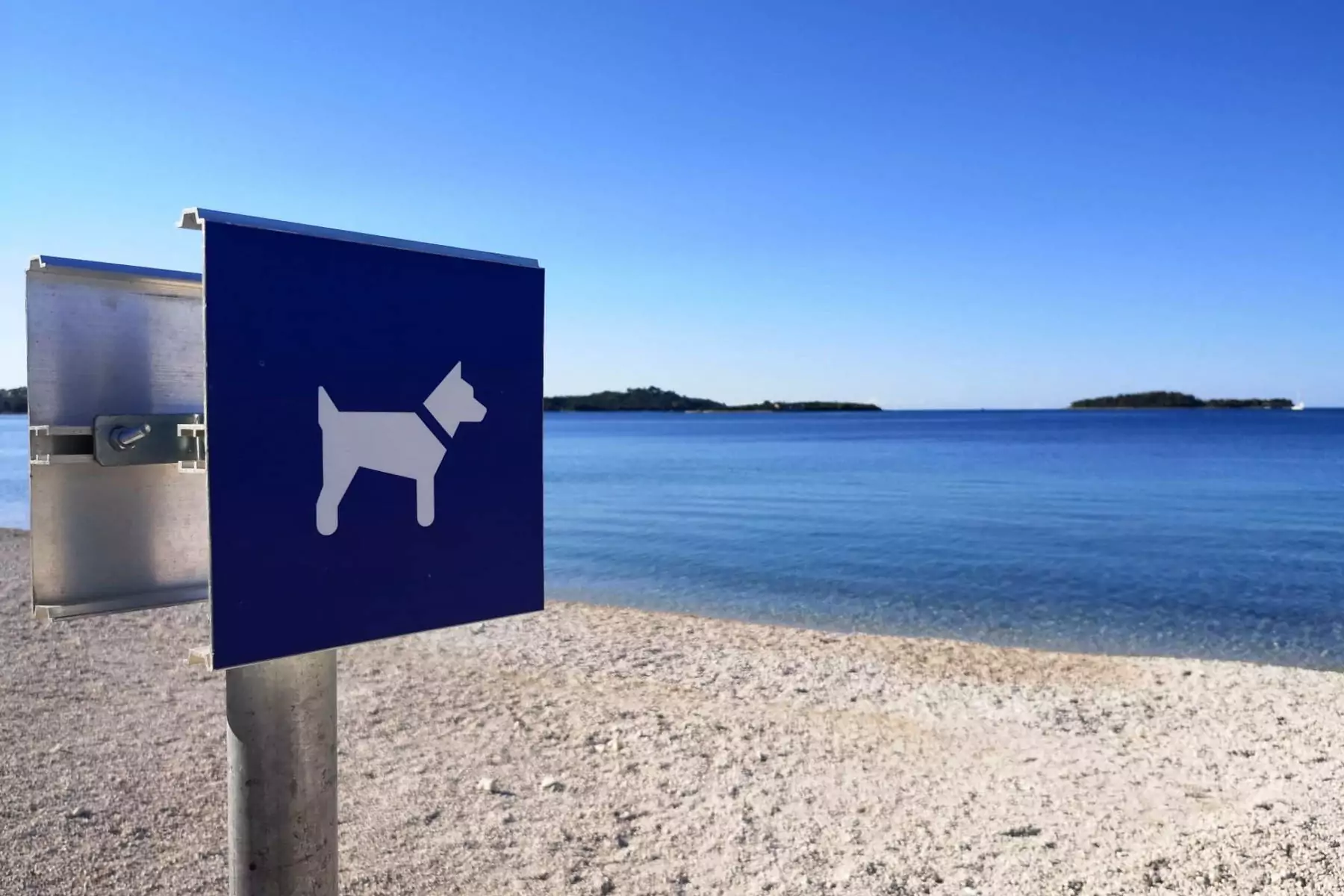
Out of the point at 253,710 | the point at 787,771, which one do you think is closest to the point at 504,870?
the point at 787,771

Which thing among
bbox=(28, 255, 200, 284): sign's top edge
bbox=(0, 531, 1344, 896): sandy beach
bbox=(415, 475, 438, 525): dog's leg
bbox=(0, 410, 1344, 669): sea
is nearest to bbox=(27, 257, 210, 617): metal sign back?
bbox=(28, 255, 200, 284): sign's top edge

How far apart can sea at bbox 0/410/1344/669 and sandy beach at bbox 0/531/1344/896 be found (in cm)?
301

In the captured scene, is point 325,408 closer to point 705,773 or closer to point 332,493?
point 332,493

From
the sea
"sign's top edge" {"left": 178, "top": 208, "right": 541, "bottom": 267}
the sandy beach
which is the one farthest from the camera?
the sea

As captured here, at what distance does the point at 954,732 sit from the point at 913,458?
5128 centimetres

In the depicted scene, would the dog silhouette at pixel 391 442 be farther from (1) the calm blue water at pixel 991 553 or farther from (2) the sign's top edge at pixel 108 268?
(1) the calm blue water at pixel 991 553

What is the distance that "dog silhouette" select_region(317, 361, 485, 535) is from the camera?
2.19m

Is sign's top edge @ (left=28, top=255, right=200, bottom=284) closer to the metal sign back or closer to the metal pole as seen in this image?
the metal sign back

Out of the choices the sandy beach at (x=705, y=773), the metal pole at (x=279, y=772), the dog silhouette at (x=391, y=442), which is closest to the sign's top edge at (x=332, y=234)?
the dog silhouette at (x=391, y=442)

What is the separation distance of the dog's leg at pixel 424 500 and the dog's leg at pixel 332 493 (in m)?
0.19

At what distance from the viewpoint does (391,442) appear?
7.51ft

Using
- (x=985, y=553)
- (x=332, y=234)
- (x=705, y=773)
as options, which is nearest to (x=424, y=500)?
(x=332, y=234)

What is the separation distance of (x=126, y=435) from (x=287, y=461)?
23.5 inches

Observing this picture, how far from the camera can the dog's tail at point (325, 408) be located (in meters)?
2.17
